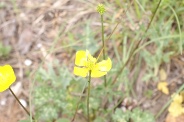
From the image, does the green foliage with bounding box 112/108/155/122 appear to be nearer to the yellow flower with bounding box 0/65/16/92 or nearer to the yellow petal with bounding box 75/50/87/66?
the yellow petal with bounding box 75/50/87/66

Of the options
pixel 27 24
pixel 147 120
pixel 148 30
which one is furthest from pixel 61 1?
pixel 147 120

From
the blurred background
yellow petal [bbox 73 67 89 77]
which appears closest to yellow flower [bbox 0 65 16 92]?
yellow petal [bbox 73 67 89 77]

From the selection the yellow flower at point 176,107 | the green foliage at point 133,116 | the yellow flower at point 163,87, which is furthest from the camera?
the yellow flower at point 163,87

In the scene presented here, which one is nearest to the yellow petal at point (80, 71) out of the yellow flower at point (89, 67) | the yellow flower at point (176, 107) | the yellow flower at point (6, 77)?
the yellow flower at point (89, 67)

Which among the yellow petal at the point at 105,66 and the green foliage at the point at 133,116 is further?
the green foliage at the point at 133,116

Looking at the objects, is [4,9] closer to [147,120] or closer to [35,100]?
[35,100]

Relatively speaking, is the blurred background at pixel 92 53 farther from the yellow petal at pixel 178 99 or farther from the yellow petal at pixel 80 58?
the yellow petal at pixel 80 58
